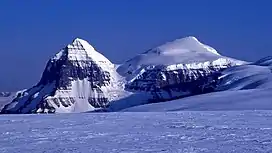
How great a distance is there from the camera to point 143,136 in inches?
966

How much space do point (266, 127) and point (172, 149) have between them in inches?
291

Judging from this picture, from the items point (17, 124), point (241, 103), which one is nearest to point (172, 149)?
point (17, 124)

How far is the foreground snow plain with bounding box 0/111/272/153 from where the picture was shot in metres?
20.8

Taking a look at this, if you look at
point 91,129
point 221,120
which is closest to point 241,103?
point 221,120

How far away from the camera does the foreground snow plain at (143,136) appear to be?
20812 mm

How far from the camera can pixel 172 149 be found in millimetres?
20359

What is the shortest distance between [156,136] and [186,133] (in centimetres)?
141

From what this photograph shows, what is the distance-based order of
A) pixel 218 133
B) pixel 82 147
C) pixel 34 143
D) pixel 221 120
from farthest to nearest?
pixel 221 120 → pixel 218 133 → pixel 34 143 → pixel 82 147

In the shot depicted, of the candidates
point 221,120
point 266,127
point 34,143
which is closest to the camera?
point 34,143

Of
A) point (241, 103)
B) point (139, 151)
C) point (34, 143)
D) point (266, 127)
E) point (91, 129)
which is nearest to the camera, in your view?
point (139, 151)

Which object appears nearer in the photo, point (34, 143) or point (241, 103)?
point (34, 143)

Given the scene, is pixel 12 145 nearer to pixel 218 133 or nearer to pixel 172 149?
pixel 172 149

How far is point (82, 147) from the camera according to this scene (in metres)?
21.7

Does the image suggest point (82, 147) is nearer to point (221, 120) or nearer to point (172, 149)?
point (172, 149)
